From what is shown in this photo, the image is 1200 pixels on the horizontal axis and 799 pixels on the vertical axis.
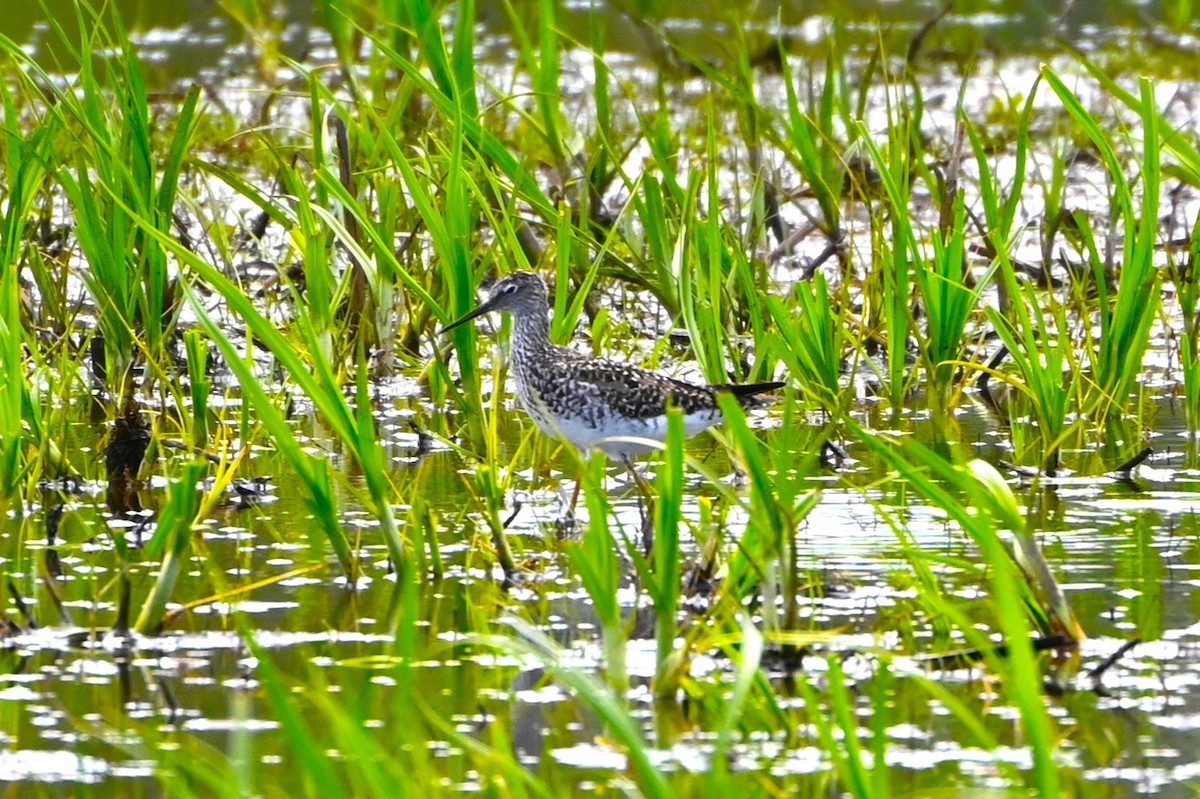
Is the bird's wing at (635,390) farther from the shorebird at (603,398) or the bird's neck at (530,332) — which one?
the bird's neck at (530,332)

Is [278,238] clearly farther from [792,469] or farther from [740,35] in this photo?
[792,469]

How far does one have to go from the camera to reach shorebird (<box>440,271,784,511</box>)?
6105 mm

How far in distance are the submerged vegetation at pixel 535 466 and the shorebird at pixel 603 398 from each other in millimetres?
158

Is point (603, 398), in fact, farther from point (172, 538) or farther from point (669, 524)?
→ point (669, 524)

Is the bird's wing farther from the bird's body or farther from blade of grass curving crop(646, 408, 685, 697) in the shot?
blade of grass curving crop(646, 408, 685, 697)

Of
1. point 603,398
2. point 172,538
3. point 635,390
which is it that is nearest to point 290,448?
point 172,538

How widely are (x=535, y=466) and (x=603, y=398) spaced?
1.01 ft

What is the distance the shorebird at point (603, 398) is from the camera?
611 centimetres

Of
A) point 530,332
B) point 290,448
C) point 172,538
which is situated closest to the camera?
point 172,538

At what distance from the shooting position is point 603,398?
245 inches

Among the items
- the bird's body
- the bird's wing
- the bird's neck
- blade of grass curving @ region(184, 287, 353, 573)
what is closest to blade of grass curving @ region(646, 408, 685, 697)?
blade of grass curving @ region(184, 287, 353, 573)

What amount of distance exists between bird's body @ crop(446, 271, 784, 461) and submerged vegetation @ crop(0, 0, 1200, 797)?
16 cm

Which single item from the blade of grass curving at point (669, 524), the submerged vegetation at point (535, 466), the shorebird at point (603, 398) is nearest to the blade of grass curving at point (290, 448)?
the submerged vegetation at point (535, 466)

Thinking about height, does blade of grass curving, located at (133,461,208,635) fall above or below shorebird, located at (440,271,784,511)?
below
